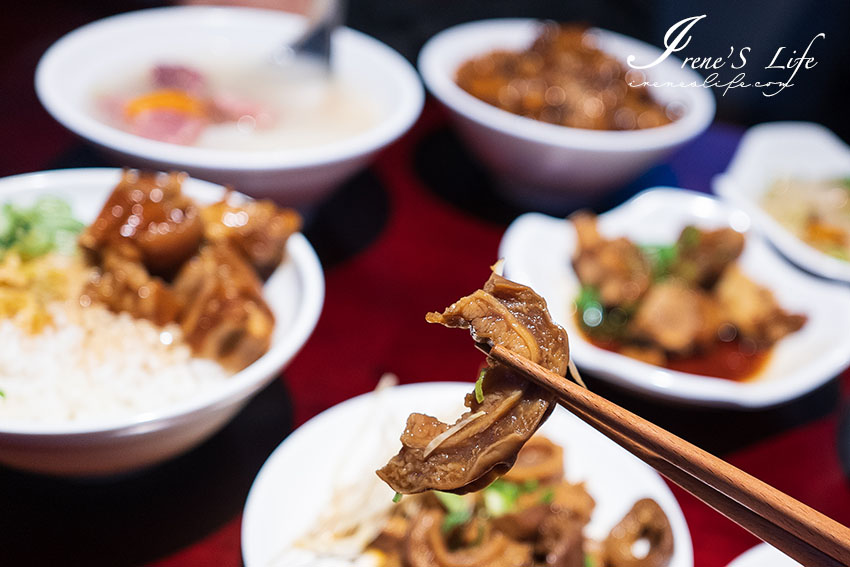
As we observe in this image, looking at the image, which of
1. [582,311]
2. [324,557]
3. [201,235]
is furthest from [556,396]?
[582,311]

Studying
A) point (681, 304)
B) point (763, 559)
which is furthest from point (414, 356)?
point (763, 559)

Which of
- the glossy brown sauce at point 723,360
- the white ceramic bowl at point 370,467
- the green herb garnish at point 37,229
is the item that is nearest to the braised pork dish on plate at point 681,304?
the glossy brown sauce at point 723,360

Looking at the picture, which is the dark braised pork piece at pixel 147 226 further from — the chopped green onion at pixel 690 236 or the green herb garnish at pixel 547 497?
the chopped green onion at pixel 690 236

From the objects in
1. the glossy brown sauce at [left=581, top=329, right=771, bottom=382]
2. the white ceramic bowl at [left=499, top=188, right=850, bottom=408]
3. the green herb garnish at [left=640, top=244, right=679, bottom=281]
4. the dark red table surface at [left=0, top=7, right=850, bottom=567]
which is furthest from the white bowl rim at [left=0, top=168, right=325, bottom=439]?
the green herb garnish at [left=640, top=244, right=679, bottom=281]

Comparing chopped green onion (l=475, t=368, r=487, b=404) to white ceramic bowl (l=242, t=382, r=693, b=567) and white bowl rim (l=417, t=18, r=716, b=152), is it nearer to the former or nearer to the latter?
white ceramic bowl (l=242, t=382, r=693, b=567)

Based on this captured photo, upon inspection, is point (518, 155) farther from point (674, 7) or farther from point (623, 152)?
point (674, 7)
